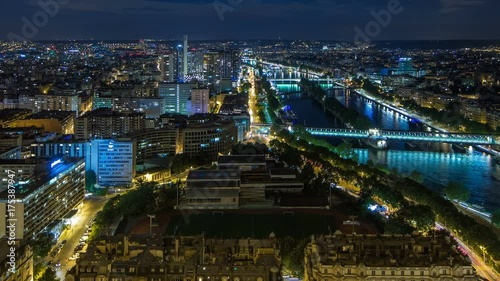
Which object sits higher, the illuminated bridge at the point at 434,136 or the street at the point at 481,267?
the illuminated bridge at the point at 434,136

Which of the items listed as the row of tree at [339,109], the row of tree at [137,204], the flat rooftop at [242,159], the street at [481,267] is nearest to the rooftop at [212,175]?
the row of tree at [137,204]

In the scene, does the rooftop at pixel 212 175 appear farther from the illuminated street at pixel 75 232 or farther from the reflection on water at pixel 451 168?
the reflection on water at pixel 451 168

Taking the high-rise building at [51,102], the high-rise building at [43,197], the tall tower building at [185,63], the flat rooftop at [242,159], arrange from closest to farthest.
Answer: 1. the high-rise building at [43,197]
2. the flat rooftop at [242,159]
3. the high-rise building at [51,102]
4. the tall tower building at [185,63]

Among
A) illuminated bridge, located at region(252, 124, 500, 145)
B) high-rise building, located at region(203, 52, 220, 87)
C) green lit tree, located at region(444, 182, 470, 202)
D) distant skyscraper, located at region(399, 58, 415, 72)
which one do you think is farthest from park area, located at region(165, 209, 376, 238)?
distant skyscraper, located at region(399, 58, 415, 72)

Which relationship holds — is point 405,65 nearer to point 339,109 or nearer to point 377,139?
point 339,109

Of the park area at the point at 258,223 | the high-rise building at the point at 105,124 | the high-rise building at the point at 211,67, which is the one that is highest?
the high-rise building at the point at 211,67

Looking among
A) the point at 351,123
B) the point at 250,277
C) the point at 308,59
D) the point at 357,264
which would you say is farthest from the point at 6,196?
the point at 308,59
